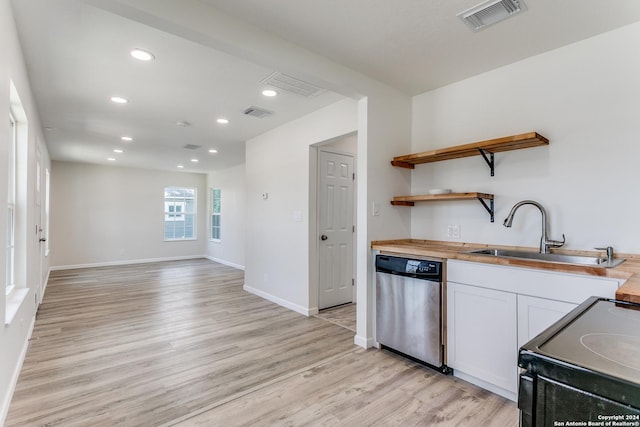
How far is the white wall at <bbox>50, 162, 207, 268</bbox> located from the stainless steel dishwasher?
7356 mm

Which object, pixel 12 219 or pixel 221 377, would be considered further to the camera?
pixel 12 219

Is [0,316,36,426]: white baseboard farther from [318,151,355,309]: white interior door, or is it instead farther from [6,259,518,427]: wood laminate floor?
[318,151,355,309]: white interior door

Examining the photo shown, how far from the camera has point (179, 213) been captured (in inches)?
351

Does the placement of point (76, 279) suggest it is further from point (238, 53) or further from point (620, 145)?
point (620, 145)

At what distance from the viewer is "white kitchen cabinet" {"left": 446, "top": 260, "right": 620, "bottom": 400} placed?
1.83 metres

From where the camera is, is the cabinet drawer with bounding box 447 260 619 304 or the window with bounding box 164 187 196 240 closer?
the cabinet drawer with bounding box 447 260 619 304

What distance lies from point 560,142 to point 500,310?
1318 millimetres

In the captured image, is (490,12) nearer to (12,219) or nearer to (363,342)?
(363,342)

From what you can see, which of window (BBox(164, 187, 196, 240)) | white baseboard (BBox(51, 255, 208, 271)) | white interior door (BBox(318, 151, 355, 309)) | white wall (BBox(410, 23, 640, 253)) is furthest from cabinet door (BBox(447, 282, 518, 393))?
window (BBox(164, 187, 196, 240))

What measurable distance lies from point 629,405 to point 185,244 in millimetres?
9326

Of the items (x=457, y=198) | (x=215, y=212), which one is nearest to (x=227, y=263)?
(x=215, y=212)

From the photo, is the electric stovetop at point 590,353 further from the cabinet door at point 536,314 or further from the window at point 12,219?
the window at point 12,219

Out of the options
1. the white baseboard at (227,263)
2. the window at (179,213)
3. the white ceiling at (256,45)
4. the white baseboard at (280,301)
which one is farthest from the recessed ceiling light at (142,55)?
the window at (179,213)

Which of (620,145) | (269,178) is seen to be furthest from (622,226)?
(269,178)
